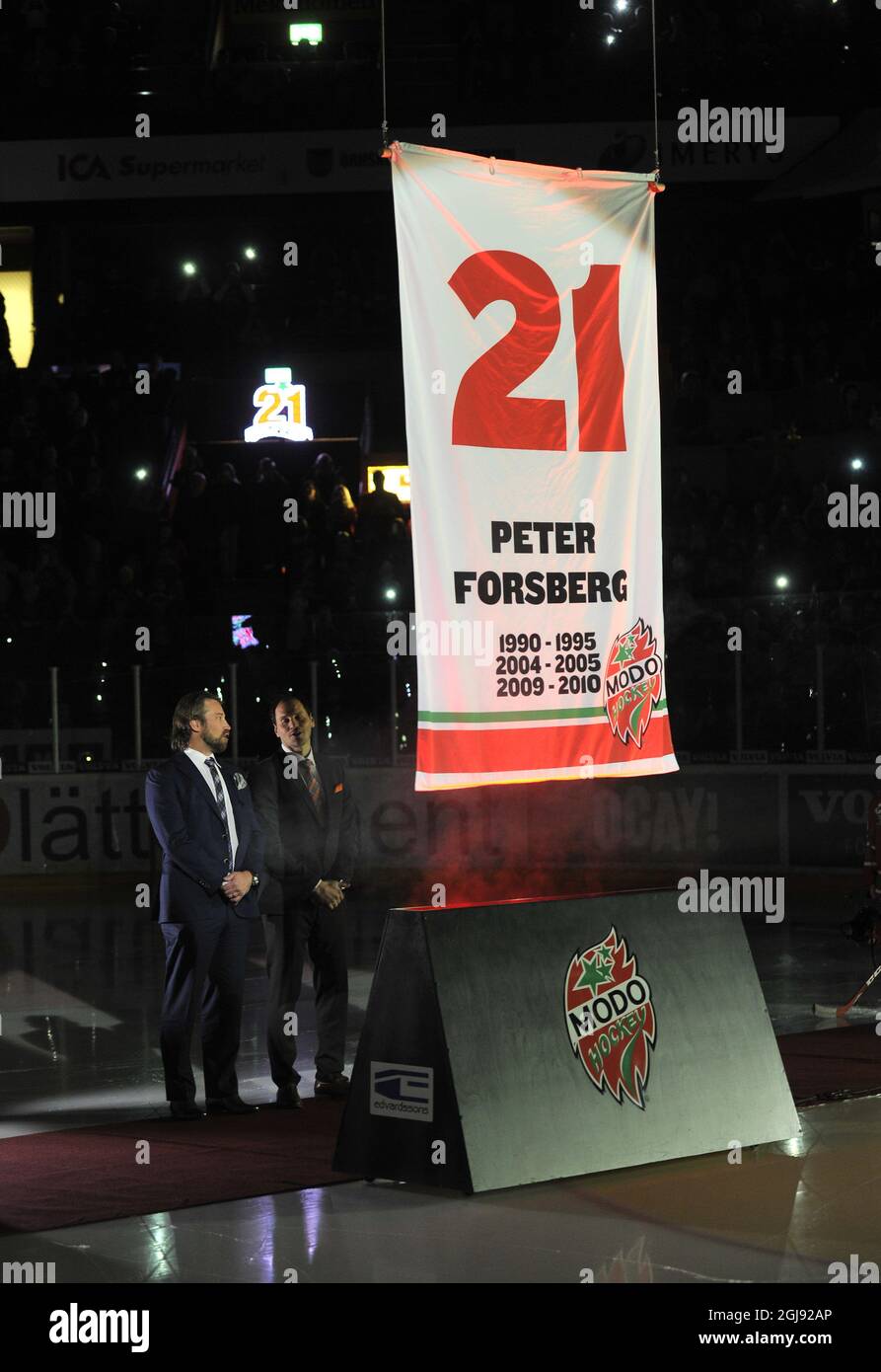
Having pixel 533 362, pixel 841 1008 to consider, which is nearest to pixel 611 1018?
pixel 533 362

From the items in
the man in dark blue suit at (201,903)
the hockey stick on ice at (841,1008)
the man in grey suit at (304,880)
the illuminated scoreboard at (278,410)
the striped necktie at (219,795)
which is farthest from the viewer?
the illuminated scoreboard at (278,410)

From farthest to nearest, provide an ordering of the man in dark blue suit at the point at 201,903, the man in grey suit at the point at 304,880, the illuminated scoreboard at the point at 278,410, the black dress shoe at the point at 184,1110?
the illuminated scoreboard at the point at 278,410, the man in grey suit at the point at 304,880, the man in dark blue suit at the point at 201,903, the black dress shoe at the point at 184,1110

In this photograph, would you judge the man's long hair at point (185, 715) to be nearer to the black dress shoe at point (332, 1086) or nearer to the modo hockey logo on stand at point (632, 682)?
the black dress shoe at point (332, 1086)

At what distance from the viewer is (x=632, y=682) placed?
21.7ft

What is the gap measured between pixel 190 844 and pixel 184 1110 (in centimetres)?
126

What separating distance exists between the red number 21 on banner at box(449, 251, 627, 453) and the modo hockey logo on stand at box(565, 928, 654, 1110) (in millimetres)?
2079

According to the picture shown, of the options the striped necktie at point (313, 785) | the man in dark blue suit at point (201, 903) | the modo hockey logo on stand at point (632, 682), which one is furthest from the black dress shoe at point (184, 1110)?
the modo hockey logo on stand at point (632, 682)

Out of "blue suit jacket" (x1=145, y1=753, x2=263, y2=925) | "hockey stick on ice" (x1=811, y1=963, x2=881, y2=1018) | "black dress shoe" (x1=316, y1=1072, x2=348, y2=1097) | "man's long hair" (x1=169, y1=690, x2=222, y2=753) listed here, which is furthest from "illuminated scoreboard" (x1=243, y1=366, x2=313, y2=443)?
"black dress shoe" (x1=316, y1=1072, x2=348, y2=1097)

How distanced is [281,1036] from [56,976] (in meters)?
5.10

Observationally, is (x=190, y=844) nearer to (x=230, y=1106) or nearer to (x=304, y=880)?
(x=304, y=880)

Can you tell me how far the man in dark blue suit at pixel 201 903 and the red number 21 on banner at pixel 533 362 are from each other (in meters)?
2.70

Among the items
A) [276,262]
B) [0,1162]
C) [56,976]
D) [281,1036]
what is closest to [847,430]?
[276,262]

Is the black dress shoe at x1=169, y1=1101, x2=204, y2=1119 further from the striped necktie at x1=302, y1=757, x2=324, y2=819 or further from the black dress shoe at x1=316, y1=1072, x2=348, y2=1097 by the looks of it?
the striped necktie at x1=302, y1=757, x2=324, y2=819

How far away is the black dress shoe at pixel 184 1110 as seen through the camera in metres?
7.95
